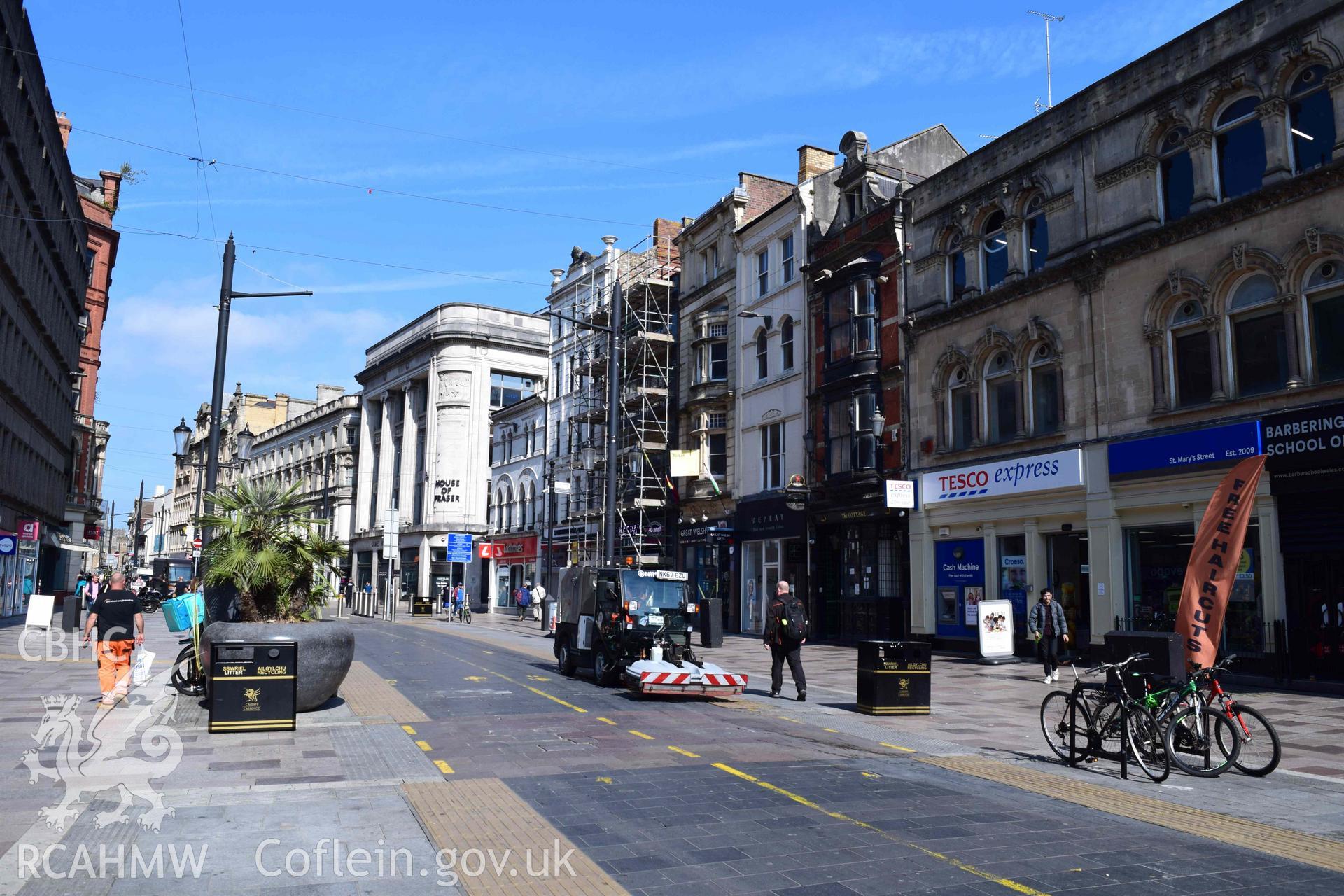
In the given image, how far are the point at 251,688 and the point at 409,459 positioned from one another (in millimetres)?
62515

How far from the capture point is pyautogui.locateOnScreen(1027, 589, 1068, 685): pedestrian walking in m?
20.0

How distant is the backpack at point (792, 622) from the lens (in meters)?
17.3

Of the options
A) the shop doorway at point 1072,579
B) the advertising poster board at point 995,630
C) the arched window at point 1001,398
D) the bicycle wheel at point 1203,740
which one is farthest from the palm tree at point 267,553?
the arched window at point 1001,398

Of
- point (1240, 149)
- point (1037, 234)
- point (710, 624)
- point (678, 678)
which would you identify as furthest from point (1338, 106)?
point (710, 624)

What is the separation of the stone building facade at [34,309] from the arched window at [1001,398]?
1081 inches

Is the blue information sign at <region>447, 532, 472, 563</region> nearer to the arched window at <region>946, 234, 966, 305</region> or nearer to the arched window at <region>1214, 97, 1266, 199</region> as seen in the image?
the arched window at <region>946, 234, 966, 305</region>

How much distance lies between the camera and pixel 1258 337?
20.6 meters

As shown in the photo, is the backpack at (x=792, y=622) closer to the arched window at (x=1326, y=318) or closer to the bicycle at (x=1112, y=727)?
the bicycle at (x=1112, y=727)

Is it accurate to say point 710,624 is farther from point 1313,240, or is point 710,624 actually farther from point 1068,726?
point 1068,726

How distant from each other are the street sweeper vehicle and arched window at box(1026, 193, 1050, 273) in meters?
13.4

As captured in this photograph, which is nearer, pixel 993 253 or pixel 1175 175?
pixel 1175 175

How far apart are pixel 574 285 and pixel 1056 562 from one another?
119ft

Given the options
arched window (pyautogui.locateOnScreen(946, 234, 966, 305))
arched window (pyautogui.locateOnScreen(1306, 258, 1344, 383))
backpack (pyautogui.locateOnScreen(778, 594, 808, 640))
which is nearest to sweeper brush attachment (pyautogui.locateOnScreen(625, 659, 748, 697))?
backpack (pyautogui.locateOnScreen(778, 594, 808, 640))

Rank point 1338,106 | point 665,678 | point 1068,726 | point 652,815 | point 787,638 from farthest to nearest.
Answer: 1. point 1338,106
2. point 787,638
3. point 665,678
4. point 1068,726
5. point 652,815
